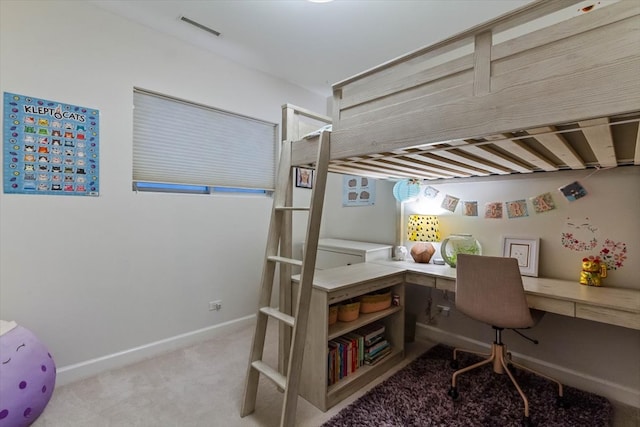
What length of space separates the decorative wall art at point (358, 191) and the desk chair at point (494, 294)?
1.51 meters

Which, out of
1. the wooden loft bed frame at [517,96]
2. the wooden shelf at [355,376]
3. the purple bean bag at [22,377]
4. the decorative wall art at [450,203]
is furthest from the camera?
the decorative wall art at [450,203]

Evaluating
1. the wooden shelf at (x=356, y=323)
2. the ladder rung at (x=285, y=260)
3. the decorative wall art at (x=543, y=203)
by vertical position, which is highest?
the decorative wall art at (x=543, y=203)

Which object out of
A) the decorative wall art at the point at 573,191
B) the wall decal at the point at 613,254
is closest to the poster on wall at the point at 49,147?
the decorative wall art at the point at 573,191

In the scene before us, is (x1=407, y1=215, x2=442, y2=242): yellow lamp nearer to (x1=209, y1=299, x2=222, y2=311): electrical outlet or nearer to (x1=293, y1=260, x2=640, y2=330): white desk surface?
(x1=293, y1=260, x2=640, y2=330): white desk surface

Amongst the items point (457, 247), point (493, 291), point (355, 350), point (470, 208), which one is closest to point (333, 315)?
point (355, 350)

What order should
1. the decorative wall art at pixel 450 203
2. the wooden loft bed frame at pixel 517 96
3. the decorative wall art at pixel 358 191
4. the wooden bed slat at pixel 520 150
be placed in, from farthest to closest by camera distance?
the decorative wall art at pixel 358 191 → the decorative wall art at pixel 450 203 → the wooden bed slat at pixel 520 150 → the wooden loft bed frame at pixel 517 96

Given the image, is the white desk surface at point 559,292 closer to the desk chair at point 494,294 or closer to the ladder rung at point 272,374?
the desk chair at point 494,294

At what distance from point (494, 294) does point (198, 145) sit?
8.70ft

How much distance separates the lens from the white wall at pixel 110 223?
6.67 ft

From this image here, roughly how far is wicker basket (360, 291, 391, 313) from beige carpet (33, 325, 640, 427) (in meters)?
0.50

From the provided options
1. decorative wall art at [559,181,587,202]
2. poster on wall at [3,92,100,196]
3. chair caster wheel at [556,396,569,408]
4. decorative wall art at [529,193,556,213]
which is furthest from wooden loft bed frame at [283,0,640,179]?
poster on wall at [3,92,100,196]

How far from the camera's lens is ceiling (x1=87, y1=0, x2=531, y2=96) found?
214cm

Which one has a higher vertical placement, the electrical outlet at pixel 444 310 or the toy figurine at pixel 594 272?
the toy figurine at pixel 594 272

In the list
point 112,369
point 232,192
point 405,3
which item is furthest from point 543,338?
point 112,369
